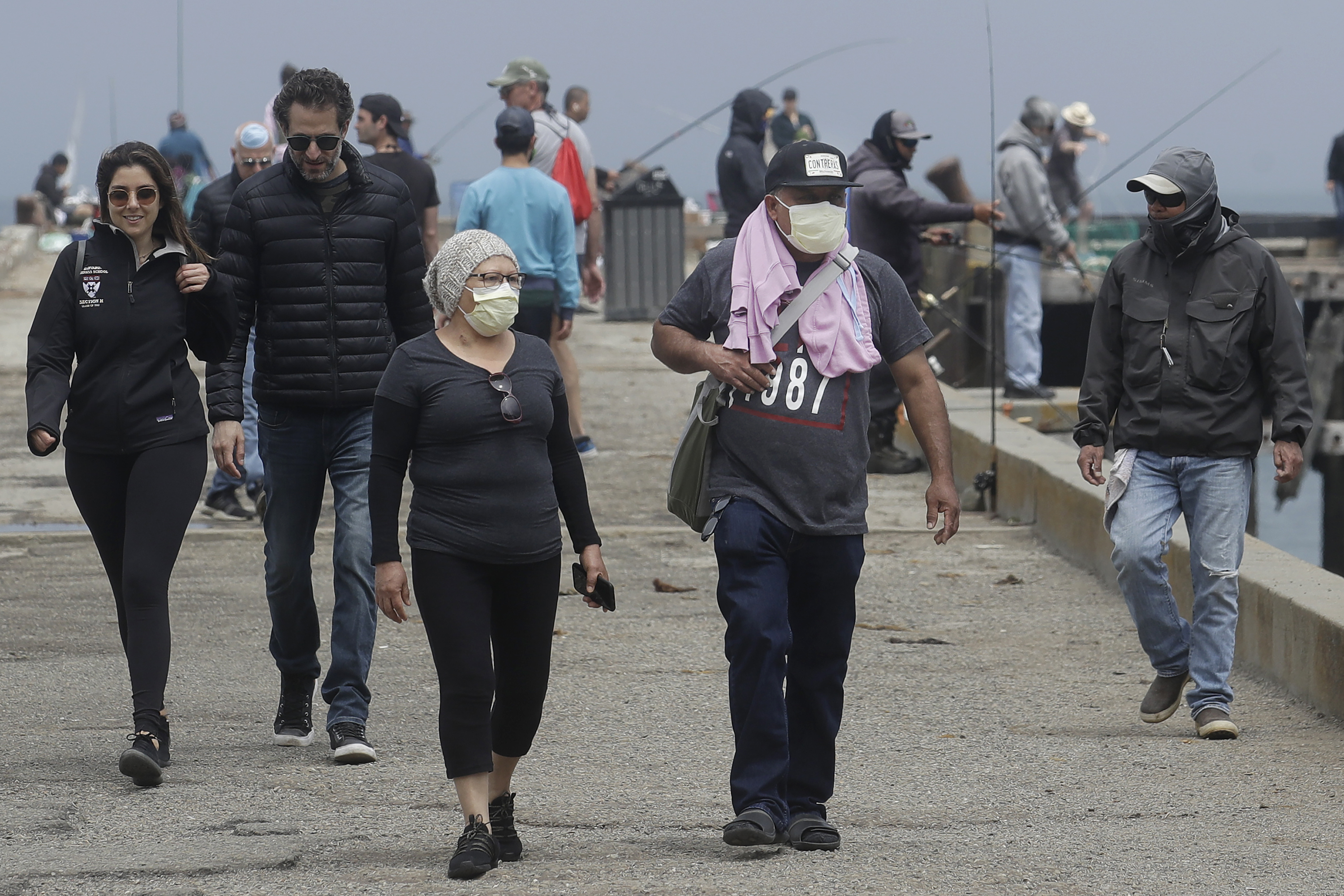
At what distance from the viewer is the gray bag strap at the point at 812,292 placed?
465 cm

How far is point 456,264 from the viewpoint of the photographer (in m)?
4.60

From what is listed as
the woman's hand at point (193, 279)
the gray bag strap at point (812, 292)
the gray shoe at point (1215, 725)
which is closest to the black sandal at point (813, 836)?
the gray bag strap at point (812, 292)

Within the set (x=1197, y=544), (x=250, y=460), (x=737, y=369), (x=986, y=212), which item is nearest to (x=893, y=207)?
(x=986, y=212)

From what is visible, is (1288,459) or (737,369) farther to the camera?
(1288,459)

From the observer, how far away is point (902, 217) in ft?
34.3

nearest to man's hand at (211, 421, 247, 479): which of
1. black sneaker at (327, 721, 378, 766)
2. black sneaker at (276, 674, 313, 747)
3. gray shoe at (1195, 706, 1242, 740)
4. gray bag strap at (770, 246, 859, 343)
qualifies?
black sneaker at (276, 674, 313, 747)

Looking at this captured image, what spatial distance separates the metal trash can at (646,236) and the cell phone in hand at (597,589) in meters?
13.4

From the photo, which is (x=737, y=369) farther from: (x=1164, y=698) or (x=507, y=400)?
(x=1164, y=698)

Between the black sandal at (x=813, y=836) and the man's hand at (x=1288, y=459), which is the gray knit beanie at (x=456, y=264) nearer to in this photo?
the black sandal at (x=813, y=836)

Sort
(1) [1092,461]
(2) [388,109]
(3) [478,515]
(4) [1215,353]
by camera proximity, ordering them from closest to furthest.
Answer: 1. (3) [478,515]
2. (4) [1215,353]
3. (1) [1092,461]
4. (2) [388,109]

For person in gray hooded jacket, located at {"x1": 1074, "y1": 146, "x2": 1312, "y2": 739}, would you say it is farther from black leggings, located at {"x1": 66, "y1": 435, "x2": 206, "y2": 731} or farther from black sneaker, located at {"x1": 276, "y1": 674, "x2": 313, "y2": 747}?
black leggings, located at {"x1": 66, "y1": 435, "x2": 206, "y2": 731}

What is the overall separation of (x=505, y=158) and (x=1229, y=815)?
6016 millimetres

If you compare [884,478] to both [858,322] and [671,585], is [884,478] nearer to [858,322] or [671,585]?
[671,585]

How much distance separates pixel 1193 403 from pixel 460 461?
251cm
